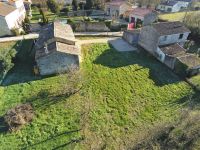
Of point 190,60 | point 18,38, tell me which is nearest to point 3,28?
point 18,38

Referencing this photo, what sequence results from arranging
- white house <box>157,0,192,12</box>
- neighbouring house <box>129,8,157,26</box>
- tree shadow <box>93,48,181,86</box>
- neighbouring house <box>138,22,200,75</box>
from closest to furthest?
tree shadow <box>93,48,181,86</box> → neighbouring house <box>138,22,200,75</box> → neighbouring house <box>129,8,157,26</box> → white house <box>157,0,192,12</box>

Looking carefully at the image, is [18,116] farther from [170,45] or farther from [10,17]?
[170,45]

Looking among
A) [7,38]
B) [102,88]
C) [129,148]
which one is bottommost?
[129,148]

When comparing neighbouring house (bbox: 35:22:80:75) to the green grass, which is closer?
neighbouring house (bbox: 35:22:80:75)

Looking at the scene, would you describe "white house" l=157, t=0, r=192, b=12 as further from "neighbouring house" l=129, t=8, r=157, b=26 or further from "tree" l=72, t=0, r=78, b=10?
"tree" l=72, t=0, r=78, b=10

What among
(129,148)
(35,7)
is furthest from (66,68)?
(35,7)

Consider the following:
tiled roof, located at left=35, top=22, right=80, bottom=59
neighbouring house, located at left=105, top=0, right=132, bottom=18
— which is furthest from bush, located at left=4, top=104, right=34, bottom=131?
neighbouring house, located at left=105, top=0, right=132, bottom=18

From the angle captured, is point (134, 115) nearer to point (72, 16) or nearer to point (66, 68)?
point (66, 68)
